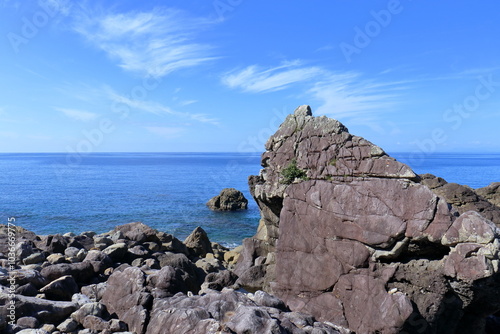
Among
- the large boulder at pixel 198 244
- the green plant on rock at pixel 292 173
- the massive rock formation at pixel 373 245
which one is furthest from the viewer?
the large boulder at pixel 198 244

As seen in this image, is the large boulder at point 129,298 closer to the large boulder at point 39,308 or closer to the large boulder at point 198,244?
the large boulder at point 39,308

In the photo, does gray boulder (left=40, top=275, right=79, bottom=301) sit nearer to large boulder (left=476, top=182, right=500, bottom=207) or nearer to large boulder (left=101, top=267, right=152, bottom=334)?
large boulder (left=101, top=267, right=152, bottom=334)

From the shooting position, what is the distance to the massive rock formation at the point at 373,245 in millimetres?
16859

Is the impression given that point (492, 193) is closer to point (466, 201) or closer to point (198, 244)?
point (466, 201)

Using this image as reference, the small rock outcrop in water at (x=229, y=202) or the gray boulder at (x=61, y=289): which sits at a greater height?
the gray boulder at (x=61, y=289)

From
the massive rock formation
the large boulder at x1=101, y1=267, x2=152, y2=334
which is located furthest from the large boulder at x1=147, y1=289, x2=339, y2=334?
the massive rock formation

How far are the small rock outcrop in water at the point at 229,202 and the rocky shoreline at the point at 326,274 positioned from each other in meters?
48.6

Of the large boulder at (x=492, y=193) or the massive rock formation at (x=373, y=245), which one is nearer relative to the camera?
Answer: the massive rock formation at (x=373, y=245)

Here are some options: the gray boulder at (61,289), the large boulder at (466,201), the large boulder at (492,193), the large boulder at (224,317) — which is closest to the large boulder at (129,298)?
the large boulder at (224,317)

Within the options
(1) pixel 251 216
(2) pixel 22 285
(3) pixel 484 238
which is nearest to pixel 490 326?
(3) pixel 484 238

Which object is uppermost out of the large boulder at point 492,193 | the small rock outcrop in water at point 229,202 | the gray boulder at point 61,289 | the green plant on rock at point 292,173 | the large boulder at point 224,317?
the green plant on rock at point 292,173

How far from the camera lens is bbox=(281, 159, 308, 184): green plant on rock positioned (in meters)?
22.5

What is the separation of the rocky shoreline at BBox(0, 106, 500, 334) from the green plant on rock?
0.21ft

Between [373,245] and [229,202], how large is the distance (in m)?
55.7
